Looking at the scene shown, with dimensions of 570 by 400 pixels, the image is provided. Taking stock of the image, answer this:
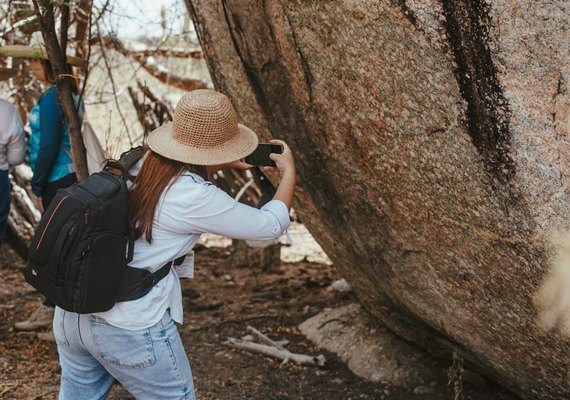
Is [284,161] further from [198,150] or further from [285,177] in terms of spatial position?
[198,150]

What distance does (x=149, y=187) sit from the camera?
2.92 meters

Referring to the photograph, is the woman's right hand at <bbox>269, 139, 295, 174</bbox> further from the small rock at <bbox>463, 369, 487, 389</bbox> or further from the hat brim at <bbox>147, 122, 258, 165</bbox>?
the small rock at <bbox>463, 369, 487, 389</bbox>

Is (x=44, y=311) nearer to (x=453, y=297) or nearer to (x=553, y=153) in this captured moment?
(x=453, y=297)

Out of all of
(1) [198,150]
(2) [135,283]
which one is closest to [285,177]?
(1) [198,150]

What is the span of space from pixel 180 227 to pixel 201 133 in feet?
1.27

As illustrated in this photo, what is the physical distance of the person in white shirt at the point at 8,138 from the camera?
504 cm

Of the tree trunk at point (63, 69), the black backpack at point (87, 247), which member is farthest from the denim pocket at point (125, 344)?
the tree trunk at point (63, 69)

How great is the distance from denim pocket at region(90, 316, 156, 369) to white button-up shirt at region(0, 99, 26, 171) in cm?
256

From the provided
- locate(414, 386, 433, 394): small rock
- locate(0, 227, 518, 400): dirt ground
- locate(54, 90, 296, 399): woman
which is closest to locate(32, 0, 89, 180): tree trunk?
locate(0, 227, 518, 400): dirt ground

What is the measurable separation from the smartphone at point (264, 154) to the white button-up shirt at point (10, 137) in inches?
91.4

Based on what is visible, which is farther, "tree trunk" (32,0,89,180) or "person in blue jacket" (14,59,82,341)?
"person in blue jacket" (14,59,82,341)

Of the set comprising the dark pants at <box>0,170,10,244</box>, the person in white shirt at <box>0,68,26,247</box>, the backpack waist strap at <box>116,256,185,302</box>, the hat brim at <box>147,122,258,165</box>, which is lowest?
the dark pants at <box>0,170,10,244</box>

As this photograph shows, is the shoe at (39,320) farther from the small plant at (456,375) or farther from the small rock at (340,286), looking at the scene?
the small plant at (456,375)

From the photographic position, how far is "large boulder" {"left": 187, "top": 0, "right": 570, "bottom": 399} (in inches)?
118
